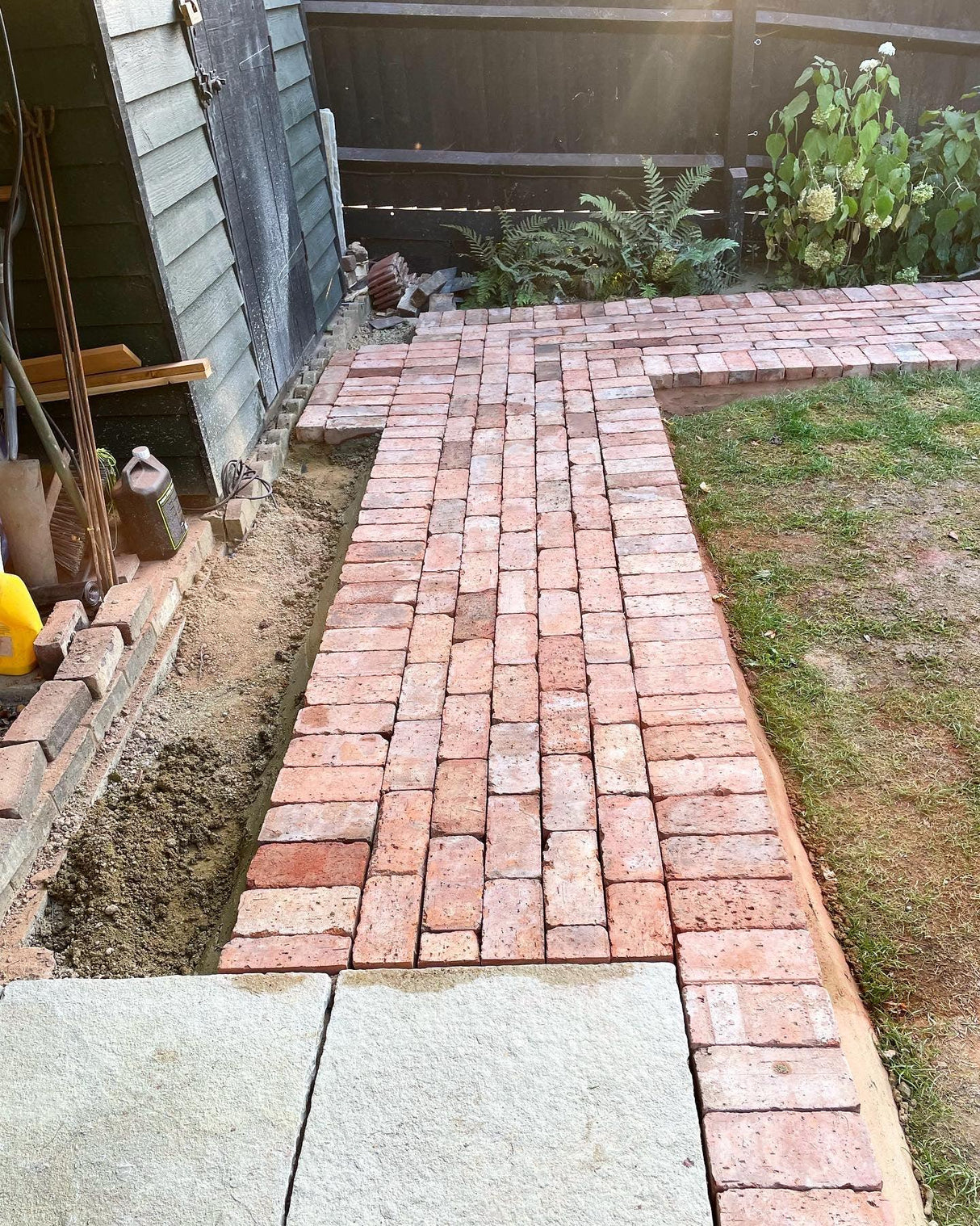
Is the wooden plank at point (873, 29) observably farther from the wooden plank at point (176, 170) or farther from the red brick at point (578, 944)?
the red brick at point (578, 944)

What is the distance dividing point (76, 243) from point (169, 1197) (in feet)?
9.44

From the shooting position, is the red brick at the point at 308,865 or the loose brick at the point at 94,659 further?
the loose brick at the point at 94,659

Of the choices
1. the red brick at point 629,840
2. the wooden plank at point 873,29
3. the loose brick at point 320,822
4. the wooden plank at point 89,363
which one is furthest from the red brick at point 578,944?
the wooden plank at point 873,29

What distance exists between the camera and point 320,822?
86.9 inches

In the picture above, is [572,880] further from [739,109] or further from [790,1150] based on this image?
[739,109]

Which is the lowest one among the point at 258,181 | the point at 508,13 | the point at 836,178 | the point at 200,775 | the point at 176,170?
the point at 200,775

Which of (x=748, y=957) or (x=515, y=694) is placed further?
(x=515, y=694)

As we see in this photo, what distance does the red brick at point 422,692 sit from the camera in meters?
2.52

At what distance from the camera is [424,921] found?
194cm

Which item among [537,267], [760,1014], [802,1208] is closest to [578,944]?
[760,1014]

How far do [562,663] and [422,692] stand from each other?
406 mm

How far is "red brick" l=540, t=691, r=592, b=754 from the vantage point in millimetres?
2363

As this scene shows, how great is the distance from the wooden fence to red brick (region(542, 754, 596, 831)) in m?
5.01

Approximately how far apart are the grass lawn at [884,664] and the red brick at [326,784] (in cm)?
105
